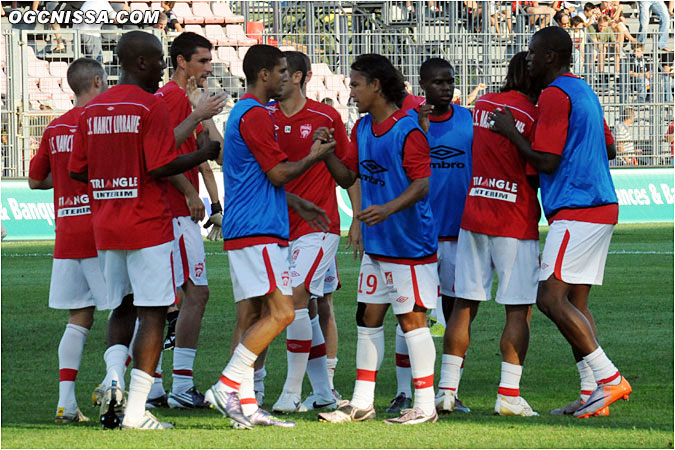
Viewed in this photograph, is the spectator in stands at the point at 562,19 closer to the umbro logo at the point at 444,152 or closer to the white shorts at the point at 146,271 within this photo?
the umbro logo at the point at 444,152

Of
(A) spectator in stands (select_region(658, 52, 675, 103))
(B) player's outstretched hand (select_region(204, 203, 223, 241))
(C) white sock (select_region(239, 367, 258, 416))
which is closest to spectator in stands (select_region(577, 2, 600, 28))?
(A) spectator in stands (select_region(658, 52, 675, 103))

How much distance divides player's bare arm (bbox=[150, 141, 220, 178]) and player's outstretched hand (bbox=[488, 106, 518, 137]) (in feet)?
5.53

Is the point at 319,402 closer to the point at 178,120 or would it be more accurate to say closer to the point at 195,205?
the point at 195,205

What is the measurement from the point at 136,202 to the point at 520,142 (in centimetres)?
225

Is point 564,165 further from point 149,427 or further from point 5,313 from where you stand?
point 5,313

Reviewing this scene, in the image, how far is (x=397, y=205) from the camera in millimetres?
6219

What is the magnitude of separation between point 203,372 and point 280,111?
2150 millimetres

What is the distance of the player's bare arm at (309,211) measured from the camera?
685 cm

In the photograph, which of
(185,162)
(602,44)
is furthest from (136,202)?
(602,44)

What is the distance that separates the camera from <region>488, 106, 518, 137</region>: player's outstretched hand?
6711 millimetres

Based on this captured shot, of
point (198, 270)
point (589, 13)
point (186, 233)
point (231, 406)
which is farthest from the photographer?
point (589, 13)

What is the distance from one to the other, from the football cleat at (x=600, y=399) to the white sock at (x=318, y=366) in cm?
160

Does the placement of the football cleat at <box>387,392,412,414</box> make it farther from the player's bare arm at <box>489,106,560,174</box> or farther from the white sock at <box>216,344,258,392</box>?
the player's bare arm at <box>489,106,560,174</box>

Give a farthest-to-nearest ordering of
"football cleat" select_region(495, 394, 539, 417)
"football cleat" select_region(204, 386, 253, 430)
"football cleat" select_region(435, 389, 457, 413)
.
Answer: "football cleat" select_region(435, 389, 457, 413) < "football cleat" select_region(495, 394, 539, 417) < "football cleat" select_region(204, 386, 253, 430)
